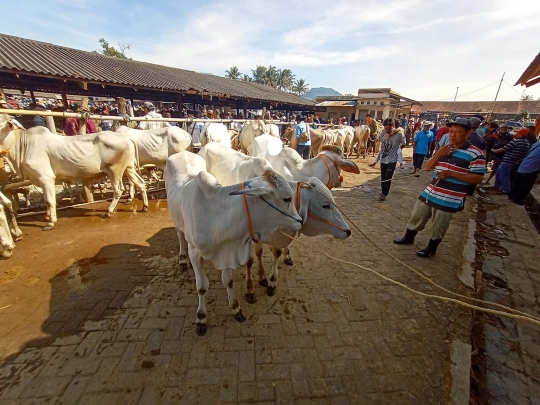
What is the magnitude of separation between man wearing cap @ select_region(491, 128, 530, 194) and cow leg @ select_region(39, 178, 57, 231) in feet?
37.7

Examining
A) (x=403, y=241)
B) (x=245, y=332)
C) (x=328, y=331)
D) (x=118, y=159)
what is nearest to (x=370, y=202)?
(x=403, y=241)

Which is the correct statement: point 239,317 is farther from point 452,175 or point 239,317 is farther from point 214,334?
point 452,175

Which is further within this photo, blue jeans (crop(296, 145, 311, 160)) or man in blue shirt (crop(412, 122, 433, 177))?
man in blue shirt (crop(412, 122, 433, 177))

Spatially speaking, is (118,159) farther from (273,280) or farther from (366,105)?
(366,105)

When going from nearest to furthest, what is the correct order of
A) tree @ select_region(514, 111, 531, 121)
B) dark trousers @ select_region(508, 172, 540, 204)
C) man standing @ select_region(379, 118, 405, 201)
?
man standing @ select_region(379, 118, 405, 201) < dark trousers @ select_region(508, 172, 540, 204) < tree @ select_region(514, 111, 531, 121)

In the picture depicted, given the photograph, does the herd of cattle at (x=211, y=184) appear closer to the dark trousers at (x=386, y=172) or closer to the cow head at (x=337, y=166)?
the cow head at (x=337, y=166)

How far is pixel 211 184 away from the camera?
99.8 inches

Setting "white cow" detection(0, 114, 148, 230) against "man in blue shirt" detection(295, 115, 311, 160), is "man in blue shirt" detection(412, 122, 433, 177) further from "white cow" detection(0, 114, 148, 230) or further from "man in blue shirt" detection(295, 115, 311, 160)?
"white cow" detection(0, 114, 148, 230)

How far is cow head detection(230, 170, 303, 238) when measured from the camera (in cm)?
230

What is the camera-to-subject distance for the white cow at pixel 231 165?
12.7 ft

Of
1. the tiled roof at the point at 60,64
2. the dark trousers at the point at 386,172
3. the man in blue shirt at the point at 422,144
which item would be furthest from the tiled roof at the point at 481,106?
the tiled roof at the point at 60,64

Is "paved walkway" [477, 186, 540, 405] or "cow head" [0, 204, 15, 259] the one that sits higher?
"cow head" [0, 204, 15, 259]

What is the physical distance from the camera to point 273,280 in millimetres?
3404

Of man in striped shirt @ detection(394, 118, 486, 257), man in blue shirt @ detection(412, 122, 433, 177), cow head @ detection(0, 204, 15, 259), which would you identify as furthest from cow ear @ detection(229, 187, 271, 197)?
man in blue shirt @ detection(412, 122, 433, 177)
